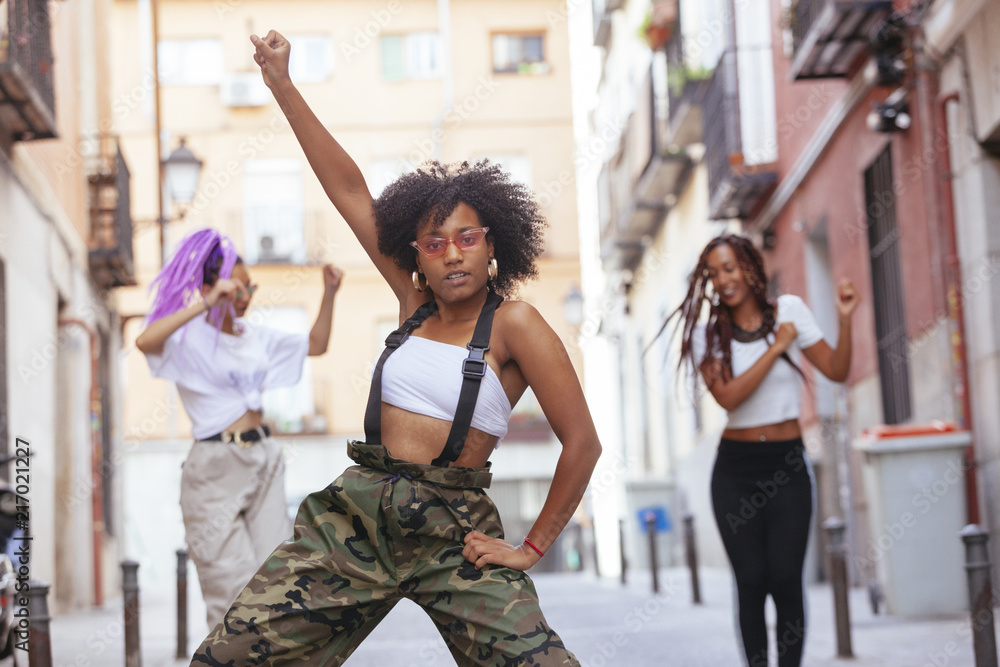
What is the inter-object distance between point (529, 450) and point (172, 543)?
7.54 metres

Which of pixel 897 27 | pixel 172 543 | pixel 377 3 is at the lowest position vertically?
pixel 172 543

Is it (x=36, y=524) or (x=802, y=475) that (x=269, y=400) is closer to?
(x=36, y=524)

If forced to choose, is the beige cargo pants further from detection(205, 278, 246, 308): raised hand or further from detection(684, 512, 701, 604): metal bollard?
detection(684, 512, 701, 604): metal bollard

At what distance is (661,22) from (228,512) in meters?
15.1

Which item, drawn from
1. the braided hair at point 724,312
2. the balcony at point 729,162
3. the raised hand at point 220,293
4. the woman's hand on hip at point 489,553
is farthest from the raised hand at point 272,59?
the balcony at point 729,162

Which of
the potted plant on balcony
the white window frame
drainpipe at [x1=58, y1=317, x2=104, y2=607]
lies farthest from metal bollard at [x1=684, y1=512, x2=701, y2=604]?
the white window frame

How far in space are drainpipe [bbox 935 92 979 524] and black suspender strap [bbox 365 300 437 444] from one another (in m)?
6.74

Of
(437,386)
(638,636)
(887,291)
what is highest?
(887,291)

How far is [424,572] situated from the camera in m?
3.45

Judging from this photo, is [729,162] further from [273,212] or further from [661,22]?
[273,212]

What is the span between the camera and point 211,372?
619 cm

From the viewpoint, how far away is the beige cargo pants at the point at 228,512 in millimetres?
6012

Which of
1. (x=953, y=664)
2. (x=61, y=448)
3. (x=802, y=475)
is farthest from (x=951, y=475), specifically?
(x=61, y=448)

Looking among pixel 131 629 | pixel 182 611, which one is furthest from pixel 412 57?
pixel 131 629
